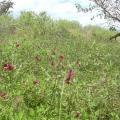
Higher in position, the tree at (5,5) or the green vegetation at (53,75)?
the tree at (5,5)

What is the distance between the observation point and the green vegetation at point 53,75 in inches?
303

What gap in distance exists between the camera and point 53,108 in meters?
7.98

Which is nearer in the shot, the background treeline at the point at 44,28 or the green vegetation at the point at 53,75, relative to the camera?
the green vegetation at the point at 53,75

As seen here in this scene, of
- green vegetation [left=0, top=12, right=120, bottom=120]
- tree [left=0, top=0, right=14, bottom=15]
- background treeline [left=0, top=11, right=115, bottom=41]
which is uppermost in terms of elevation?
tree [left=0, top=0, right=14, bottom=15]

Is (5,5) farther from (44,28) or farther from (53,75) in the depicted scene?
(53,75)

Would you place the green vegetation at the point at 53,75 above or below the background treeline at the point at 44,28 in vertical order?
below

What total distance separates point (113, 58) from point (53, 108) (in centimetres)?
1107

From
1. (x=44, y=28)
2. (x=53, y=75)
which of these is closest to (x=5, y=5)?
(x=44, y=28)

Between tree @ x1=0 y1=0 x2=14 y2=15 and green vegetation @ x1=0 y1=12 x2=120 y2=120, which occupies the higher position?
tree @ x1=0 y1=0 x2=14 y2=15

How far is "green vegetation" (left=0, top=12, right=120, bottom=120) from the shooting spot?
25.2 ft

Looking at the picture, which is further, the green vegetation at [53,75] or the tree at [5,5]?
the tree at [5,5]

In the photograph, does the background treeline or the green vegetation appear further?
the background treeline

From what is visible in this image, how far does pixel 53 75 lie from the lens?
1002cm

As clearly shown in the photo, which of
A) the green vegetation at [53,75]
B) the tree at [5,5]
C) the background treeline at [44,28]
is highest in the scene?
the tree at [5,5]
